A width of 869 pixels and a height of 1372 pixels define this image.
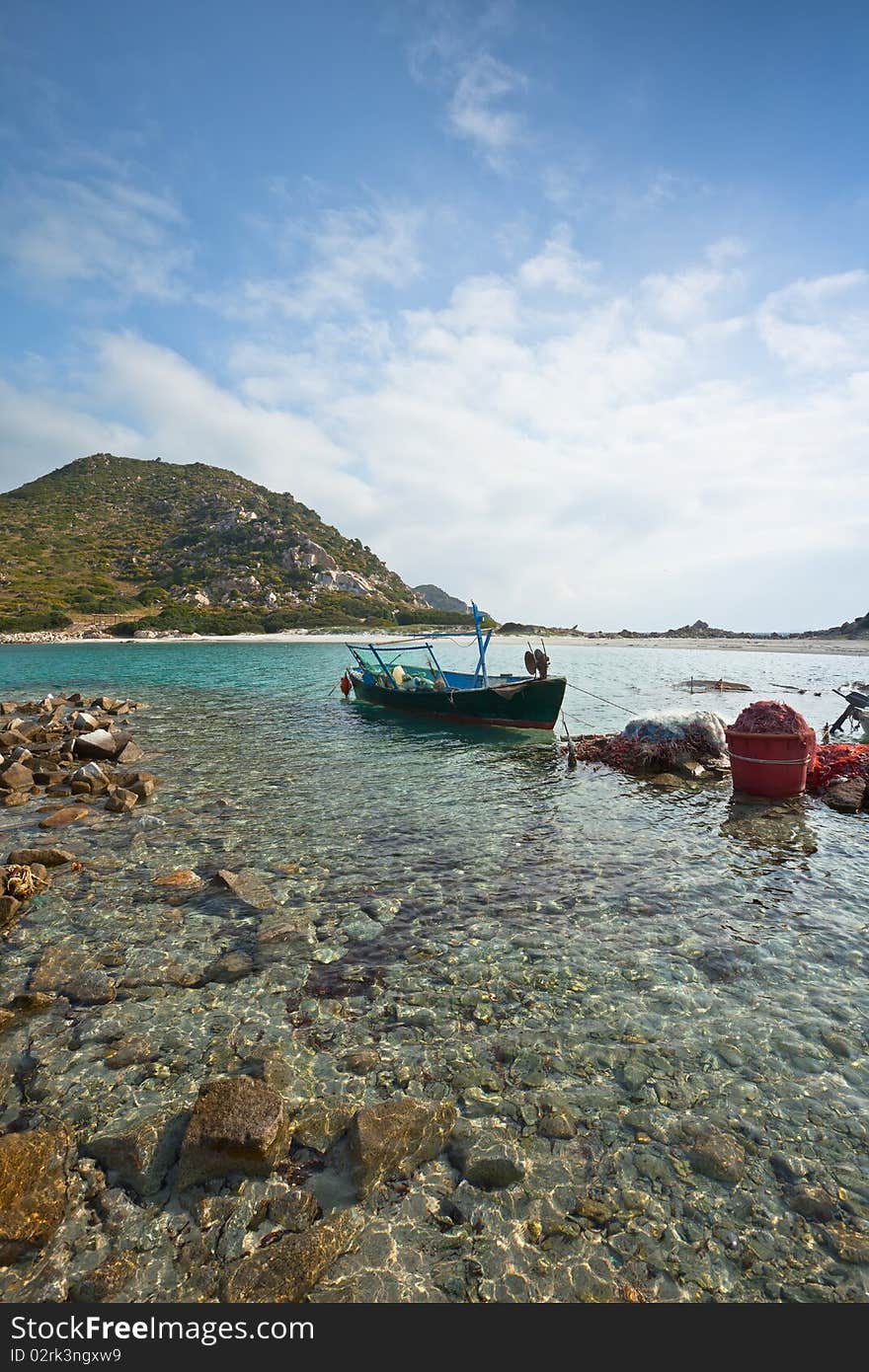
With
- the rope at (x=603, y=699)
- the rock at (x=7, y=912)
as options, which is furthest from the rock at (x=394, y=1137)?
the rope at (x=603, y=699)

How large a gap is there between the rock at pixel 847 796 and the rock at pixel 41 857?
53.6 ft

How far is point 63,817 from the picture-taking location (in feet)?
40.4

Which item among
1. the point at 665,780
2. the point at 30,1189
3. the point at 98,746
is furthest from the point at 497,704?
the point at 30,1189

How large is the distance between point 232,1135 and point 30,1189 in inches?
51.9

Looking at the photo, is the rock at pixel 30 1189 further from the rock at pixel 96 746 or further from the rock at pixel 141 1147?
the rock at pixel 96 746

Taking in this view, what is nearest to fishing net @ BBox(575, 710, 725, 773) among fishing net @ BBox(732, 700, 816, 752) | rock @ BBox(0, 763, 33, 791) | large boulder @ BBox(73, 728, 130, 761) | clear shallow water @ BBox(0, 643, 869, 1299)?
fishing net @ BBox(732, 700, 816, 752)

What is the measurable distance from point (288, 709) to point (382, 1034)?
81.8ft

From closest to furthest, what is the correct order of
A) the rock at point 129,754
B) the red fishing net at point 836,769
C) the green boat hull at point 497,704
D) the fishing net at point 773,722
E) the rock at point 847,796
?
1. the rock at point 847,796
2. the fishing net at point 773,722
3. the red fishing net at point 836,769
4. the rock at point 129,754
5. the green boat hull at point 497,704

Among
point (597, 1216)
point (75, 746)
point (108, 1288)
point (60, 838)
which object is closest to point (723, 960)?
point (597, 1216)

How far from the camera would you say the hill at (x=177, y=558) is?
4141 inches

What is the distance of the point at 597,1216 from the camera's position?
3.92m

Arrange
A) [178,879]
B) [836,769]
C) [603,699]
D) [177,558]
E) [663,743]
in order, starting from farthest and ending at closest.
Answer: [177,558], [603,699], [663,743], [836,769], [178,879]

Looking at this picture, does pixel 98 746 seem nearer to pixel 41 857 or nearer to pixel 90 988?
pixel 41 857
